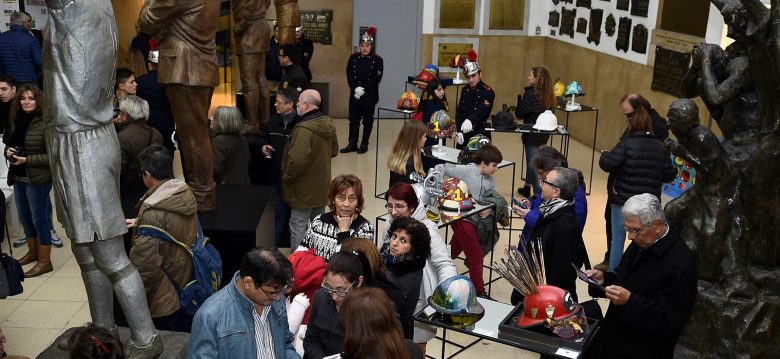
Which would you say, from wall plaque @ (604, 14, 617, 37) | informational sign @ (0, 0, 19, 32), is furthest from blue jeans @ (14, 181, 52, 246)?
wall plaque @ (604, 14, 617, 37)

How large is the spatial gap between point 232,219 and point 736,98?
3907mm

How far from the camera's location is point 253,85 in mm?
9969

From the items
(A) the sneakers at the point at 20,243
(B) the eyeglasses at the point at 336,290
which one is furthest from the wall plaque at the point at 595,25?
(B) the eyeglasses at the point at 336,290

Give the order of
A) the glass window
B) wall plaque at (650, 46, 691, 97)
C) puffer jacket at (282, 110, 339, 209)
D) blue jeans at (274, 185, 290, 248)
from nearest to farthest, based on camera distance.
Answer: puffer jacket at (282, 110, 339, 209) → blue jeans at (274, 185, 290, 248) → wall plaque at (650, 46, 691, 97) → the glass window

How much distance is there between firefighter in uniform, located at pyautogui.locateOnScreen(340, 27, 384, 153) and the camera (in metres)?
12.2

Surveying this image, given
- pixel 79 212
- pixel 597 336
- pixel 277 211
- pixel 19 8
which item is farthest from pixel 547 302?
pixel 19 8

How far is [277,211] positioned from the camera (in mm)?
8258

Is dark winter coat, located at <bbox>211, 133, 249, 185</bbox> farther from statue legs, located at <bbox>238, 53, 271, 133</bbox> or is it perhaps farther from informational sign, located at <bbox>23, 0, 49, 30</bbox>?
informational sign, located at <bbox>23, 0, 49, 30</bbox>

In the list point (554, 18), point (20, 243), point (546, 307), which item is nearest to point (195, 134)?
point (20, 243)

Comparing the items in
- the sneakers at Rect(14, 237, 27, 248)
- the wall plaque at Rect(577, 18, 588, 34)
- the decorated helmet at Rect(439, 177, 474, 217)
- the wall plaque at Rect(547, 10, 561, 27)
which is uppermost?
the wall plaque at Rect(547, 10, 561, 27)

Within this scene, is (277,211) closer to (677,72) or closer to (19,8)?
(677,72)

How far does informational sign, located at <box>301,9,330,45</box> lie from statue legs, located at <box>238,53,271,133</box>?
508cm

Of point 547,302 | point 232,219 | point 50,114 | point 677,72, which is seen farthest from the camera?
point 677,72

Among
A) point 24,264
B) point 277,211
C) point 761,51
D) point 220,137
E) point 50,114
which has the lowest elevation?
point 24,264
